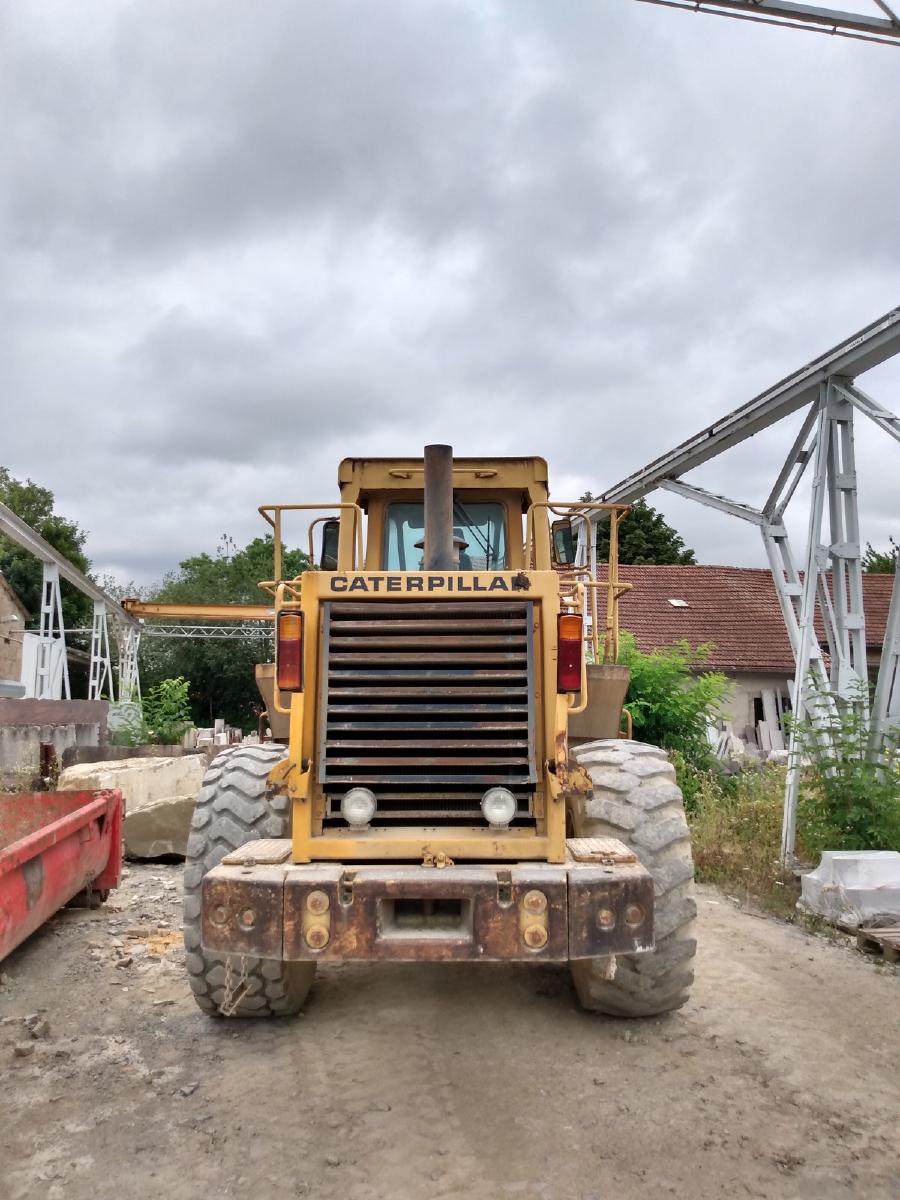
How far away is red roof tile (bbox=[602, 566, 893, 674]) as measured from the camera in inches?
875

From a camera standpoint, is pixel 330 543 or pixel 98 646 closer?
pixel 330 543

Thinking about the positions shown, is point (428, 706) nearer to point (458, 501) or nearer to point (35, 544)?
point (458, 501)

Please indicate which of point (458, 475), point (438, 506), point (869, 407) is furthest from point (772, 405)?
point (438, 506)

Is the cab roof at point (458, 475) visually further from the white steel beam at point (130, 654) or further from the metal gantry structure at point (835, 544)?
the white steel beam at point (130, 654)

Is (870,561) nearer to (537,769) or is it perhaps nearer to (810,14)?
(810,14)

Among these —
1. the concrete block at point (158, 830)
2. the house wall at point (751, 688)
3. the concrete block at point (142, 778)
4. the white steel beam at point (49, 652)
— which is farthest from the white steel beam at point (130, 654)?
the concrete block at point (158, 830)

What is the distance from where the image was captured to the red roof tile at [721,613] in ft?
72.9

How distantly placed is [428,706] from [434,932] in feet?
3.17

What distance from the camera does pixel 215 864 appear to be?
4.59 meters

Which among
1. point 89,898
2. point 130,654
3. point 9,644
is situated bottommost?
point 89,898

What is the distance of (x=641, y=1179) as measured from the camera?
125 inches

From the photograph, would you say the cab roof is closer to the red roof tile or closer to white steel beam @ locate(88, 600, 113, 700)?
the red roof tile

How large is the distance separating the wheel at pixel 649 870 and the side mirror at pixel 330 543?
2276mm

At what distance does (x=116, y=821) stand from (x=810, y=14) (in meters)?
8.03
